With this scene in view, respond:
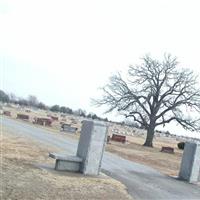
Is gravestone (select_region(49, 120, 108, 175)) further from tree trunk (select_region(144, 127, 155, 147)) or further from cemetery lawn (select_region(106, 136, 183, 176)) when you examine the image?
tree trunk (select_region(144, 127, 155, 147))

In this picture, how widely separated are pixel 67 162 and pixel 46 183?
9.44ft

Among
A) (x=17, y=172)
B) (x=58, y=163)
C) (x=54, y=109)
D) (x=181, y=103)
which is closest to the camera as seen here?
(x=17, y=172)

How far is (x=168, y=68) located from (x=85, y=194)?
124 feet

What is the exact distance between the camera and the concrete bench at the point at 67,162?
14389mm

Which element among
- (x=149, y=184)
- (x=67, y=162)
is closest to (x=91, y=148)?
(x=67, y=162)

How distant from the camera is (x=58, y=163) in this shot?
14.5 m

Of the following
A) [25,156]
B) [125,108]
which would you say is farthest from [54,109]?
[25,156]

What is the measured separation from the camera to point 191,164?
18.5m

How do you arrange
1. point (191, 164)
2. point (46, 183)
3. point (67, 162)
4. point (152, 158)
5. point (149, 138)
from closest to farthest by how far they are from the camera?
1. point (46, 183)
2. point (67, 162)
3. point (191, 164)
4. point (152, 158)
5. point (149, 138)

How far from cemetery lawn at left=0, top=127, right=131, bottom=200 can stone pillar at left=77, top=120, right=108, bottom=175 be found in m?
0.39

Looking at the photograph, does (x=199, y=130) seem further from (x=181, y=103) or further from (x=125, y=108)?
(x=125, y=108)

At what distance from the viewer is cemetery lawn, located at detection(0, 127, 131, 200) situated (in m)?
10.4

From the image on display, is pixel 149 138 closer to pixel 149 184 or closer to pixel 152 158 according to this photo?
pixel 152 158

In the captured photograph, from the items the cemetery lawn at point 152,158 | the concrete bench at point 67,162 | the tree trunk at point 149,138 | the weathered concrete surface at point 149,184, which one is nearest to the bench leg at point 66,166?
the concrete bench at point 67,162
